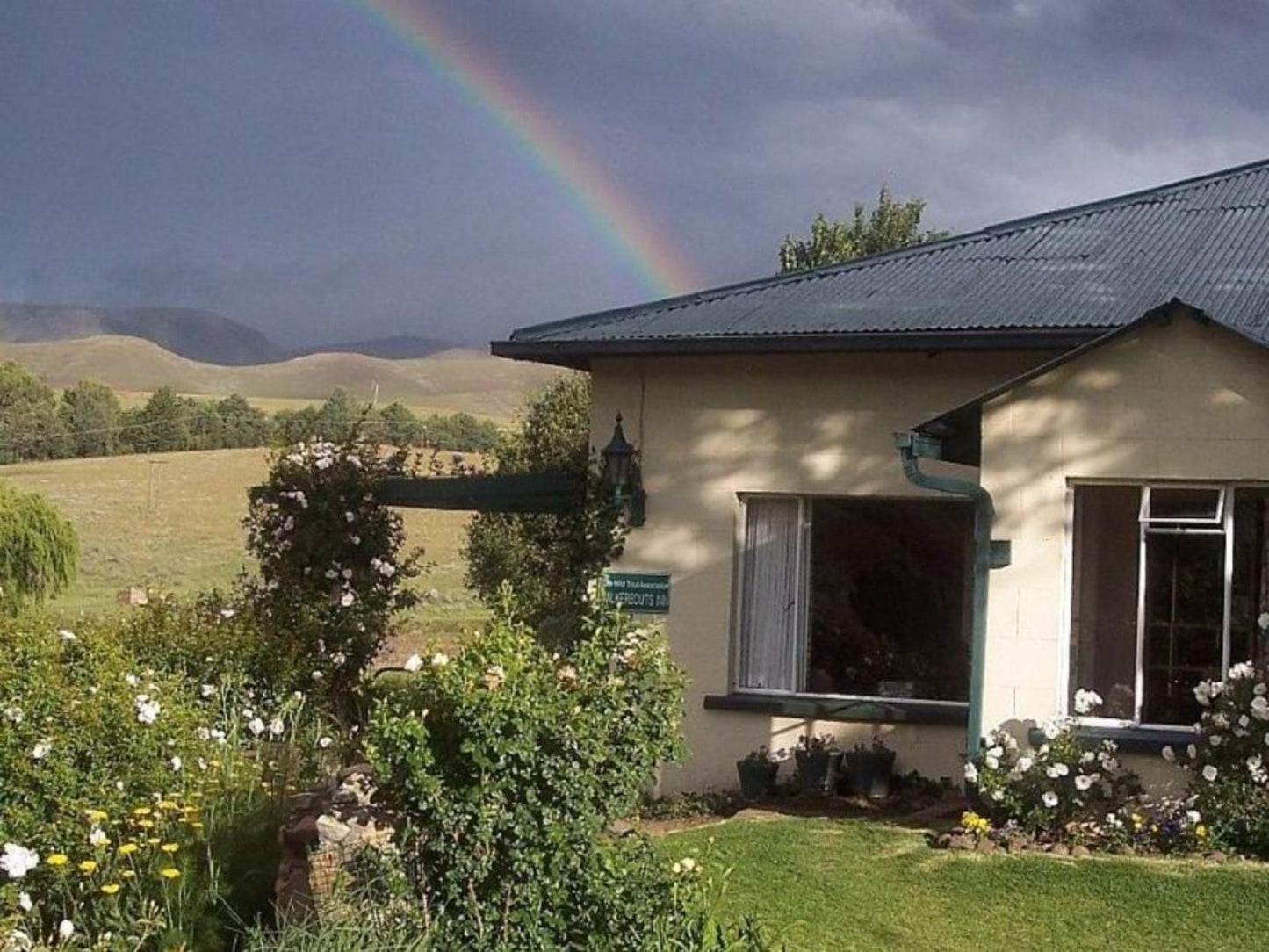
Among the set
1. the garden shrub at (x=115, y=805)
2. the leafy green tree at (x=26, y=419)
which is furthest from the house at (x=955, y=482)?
the leafy green tree at (x=26, y=419)

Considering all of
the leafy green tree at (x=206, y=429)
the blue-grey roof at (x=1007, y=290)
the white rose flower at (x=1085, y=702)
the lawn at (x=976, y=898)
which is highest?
the leafy green tree at (x=206, y=429)

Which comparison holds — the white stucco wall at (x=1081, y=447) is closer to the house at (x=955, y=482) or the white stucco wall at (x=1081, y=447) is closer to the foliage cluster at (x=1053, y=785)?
the house at (x=955, y=482)

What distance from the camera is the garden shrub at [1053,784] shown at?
9.65 meters

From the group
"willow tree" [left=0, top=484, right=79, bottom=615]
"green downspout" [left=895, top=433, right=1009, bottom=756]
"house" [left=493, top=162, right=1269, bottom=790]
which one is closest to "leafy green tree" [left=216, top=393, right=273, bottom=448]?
"willow tree" [left=0, top=484, right=79, bottom=615]

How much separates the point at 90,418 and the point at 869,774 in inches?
1793

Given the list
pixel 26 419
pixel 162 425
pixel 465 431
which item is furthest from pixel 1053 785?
pixel 26 419

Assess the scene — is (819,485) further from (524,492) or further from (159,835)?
(159,835)

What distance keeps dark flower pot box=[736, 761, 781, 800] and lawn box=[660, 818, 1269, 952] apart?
6.99ft

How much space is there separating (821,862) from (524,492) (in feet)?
16.3

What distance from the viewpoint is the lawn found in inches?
301

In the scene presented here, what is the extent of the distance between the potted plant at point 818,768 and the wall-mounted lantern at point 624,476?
7.67 feet

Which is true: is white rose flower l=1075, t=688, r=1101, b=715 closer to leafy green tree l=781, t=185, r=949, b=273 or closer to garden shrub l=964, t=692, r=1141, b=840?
garden shrub l=964, t=692, r=1141, b=840

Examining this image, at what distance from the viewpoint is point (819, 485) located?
488 inches

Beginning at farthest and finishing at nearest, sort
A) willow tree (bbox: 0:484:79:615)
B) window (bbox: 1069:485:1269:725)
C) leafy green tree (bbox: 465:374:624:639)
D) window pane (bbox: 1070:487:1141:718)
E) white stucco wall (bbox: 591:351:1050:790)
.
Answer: willow tree (bbox: 0:484:79:615) < leafy green tree (bbox: 465:374:624:639) < white stucco wall (bbox: 591:351:1050:790) < window pane (bbox: 1070:487:1141:718) < window (bbox: 1069:485:1269:725)
